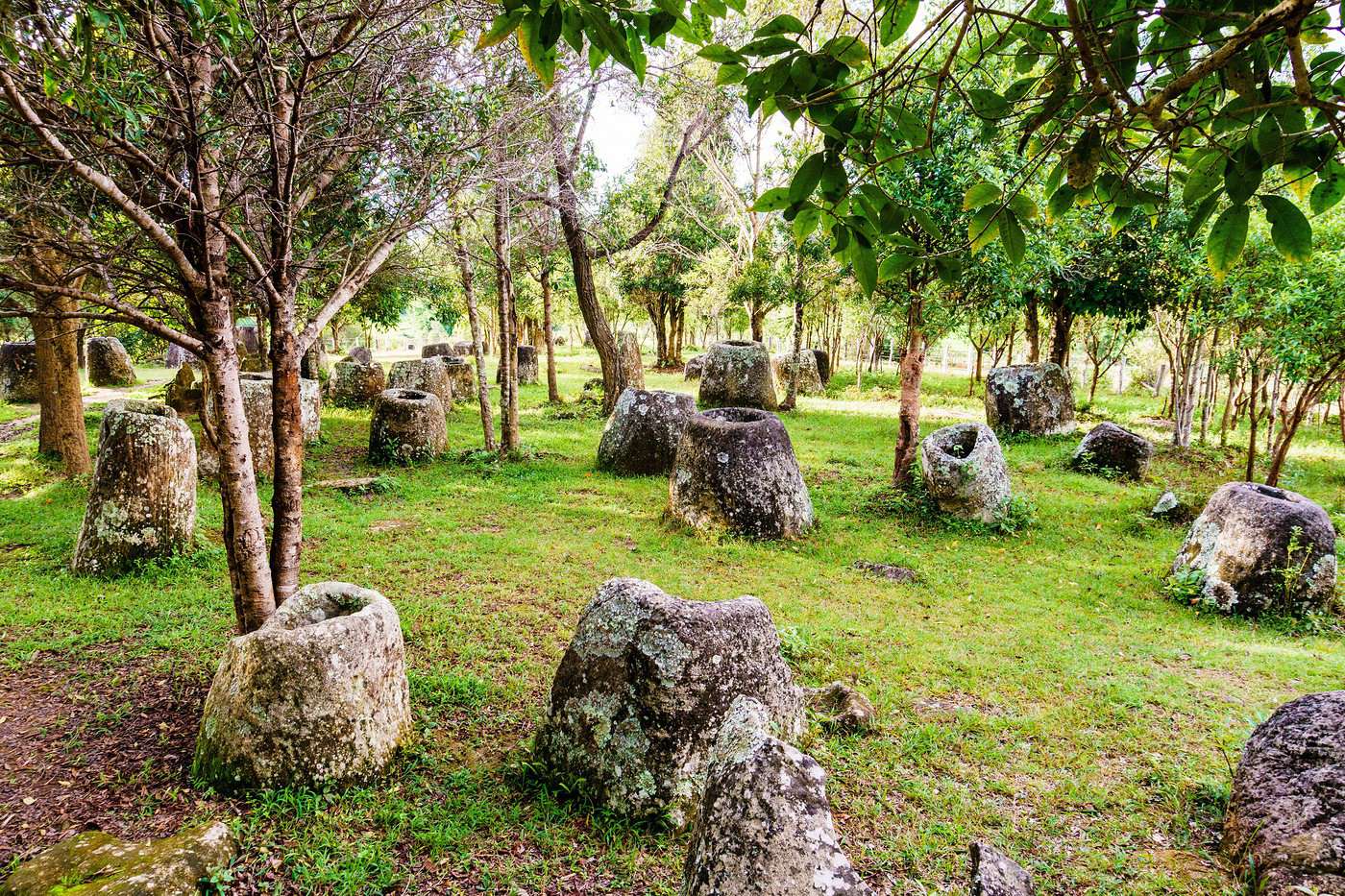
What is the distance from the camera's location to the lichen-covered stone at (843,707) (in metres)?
4.45

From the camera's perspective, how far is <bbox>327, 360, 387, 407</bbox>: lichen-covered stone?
52.5ft

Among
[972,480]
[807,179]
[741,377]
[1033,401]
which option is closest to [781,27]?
[807,179]

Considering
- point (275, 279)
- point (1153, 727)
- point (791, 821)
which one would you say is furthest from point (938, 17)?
Answer: point (1153, 727)

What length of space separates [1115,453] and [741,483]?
702cm

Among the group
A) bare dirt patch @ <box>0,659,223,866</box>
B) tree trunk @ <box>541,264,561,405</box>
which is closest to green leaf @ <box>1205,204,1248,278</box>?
bare dirt patch @ <box>0,659,223,866</box>

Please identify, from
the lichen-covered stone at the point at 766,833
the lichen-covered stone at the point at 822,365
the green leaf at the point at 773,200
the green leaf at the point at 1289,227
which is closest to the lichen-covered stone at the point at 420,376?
the lichen-covered stone at the point at 822,365

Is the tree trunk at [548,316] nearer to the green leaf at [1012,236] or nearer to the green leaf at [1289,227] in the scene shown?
the green leaf at [1012,236]

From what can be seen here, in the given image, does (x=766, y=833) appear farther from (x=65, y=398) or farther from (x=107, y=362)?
(x=107, y=362)

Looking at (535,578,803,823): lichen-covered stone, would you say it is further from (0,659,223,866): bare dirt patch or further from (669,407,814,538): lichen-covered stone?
(669,407,814,538): lichen-covered stone

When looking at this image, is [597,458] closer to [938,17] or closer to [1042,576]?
[1042,576]

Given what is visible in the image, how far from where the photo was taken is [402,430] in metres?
11.2

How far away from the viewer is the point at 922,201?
8.28 meters

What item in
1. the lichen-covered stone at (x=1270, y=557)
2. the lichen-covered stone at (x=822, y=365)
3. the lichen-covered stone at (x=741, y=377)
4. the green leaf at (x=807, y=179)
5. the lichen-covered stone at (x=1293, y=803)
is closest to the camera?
the green leaf at (x=807, y=179)

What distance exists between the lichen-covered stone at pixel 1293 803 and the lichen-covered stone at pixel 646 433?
816cm
